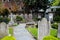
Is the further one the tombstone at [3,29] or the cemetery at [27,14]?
the cemetery at [27,14]

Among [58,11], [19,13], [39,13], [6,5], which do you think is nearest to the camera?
[6,5]

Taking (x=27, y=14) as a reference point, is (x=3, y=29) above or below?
above

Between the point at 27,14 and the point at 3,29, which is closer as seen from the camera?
the point at 3,29

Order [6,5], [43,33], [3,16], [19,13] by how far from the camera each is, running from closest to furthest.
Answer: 1. [43,33]
2. [6,5]
3. [3,16]
4. [19,13]

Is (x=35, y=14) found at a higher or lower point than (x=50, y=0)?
lower

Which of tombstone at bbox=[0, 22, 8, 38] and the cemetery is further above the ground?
tombstone at bbox=[0, 22, 8, 38]

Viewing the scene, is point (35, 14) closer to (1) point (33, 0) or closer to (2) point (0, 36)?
(1) point (33, 0)

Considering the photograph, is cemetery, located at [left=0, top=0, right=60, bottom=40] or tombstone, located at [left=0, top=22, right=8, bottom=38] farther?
cemetery, located at [left=0, top=0, right=60, bottom=40]

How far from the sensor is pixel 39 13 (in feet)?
178

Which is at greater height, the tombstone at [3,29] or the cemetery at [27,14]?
the tombstone at [3,29]

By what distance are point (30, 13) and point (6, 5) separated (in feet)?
87.4

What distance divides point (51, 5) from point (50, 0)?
4.50 feet

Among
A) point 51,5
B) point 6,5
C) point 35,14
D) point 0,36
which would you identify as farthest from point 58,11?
point 0,36

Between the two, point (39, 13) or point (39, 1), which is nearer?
point (39, 1)
